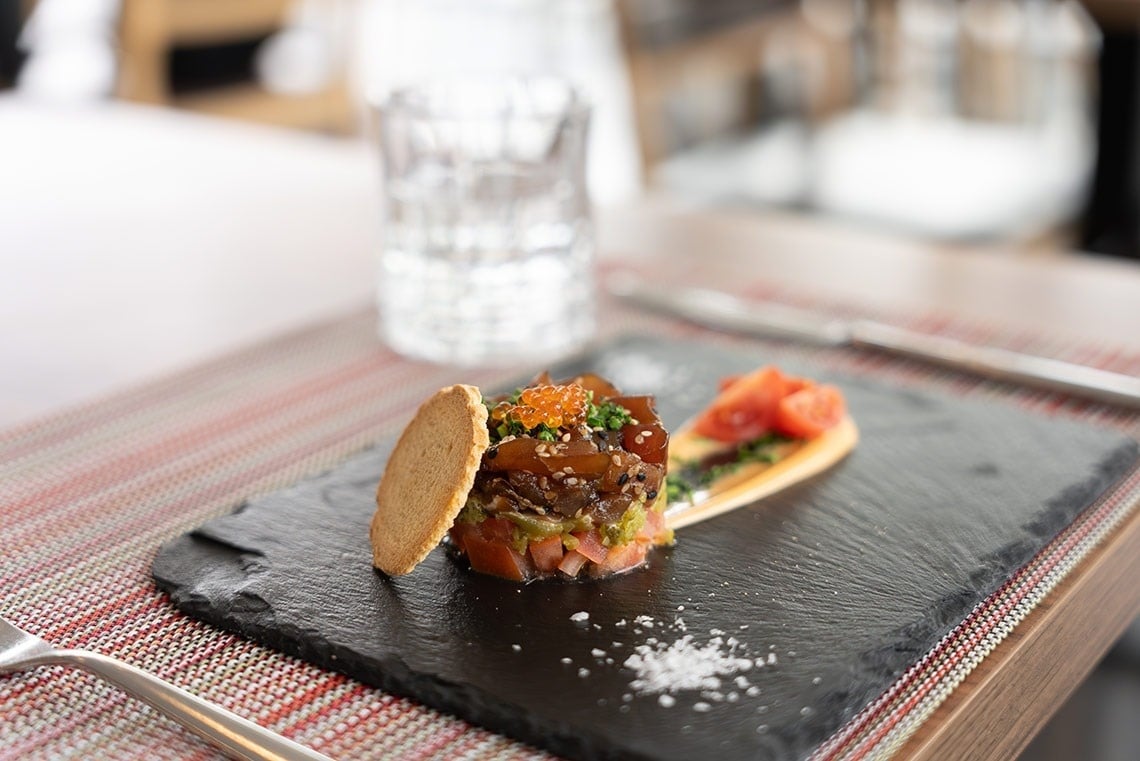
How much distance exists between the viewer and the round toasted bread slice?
944mm

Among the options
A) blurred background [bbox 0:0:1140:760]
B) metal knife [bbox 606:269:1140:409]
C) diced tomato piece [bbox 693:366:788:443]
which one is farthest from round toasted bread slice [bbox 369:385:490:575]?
blurred background [bbox 0:0:1140:760]

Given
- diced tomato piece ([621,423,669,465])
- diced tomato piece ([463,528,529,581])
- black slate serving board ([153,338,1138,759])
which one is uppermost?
diced tomato piece ([621,423,669,465])

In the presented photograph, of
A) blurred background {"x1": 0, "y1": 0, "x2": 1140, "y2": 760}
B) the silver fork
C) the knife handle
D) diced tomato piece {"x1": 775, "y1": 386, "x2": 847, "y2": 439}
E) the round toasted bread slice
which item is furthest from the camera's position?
blurred background {"x1": 0, "y1": 0, "x2": 1140, "y2": 760}

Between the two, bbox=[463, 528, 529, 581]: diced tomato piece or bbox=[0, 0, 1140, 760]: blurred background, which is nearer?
bbox=[463, 528, 529, 581]: diced tomato piece

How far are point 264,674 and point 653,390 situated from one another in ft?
1.99

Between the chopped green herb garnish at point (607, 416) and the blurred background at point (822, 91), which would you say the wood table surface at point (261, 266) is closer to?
the chopped green herb garnish at point (607, 416)

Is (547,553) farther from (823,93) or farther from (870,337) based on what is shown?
(823,93)

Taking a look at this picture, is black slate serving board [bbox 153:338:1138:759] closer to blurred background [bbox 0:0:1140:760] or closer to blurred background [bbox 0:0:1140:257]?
blurred background [bbox 0:0:1140:760]

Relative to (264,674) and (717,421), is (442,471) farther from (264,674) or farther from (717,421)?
(717,421)

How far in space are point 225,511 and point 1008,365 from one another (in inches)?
33.1

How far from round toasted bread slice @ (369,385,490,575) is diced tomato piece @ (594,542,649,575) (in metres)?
0.11

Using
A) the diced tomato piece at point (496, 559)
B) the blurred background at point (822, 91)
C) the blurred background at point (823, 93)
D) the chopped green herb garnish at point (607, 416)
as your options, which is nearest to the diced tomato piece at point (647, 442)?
the chopped green herb garnish at point (607, 416)

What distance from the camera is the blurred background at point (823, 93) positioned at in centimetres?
362

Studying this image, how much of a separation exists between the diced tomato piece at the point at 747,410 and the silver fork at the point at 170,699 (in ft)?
1.91
